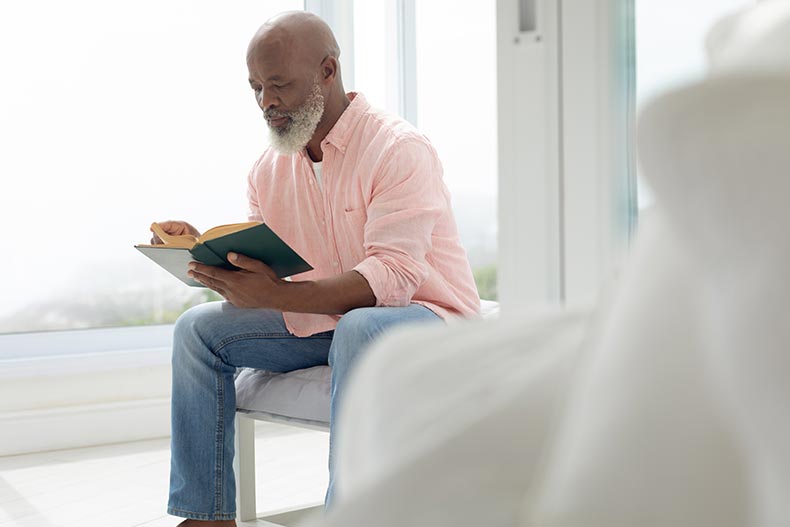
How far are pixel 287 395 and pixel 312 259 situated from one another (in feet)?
1.14

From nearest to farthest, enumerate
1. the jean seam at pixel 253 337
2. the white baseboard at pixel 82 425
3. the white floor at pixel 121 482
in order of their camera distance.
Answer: the jean seam at pixel 253 337 < the white floor at pixel 121 482 < the white baseboard at pixel 82 425

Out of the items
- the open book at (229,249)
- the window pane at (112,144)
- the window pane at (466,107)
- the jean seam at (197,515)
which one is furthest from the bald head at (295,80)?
the window pane at (466,107)

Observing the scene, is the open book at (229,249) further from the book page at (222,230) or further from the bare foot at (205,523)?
the bare foot at (205,523)

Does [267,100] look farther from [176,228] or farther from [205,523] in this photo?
[205,523]

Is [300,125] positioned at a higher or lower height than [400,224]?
higher

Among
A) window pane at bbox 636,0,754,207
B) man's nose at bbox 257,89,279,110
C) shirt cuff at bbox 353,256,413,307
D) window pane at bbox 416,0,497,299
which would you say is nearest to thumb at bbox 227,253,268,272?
shirt cuff at bbox 353,256,413,307

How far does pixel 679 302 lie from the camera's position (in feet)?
1.52

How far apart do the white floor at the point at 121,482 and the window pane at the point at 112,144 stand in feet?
1.86

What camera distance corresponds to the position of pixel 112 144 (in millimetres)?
3574

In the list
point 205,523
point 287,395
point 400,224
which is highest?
point 400,224

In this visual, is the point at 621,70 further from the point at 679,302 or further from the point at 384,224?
the point at 679,302

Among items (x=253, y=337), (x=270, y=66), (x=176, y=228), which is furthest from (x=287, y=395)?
(x=270, y=66)

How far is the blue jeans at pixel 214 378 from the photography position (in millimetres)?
2107

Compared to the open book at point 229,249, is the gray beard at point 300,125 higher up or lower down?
higher up
